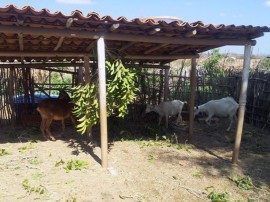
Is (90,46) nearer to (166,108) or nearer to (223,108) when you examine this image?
(166,108)

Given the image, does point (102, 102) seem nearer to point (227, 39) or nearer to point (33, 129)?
point (227, 39)

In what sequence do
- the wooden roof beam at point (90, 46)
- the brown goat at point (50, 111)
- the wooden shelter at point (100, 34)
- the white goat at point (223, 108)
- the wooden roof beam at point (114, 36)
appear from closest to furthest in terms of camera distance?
the wooden shelter at point (100, 34) < the wooden roof beam at point (114, 36) < the wooden roof beam at point (90, 46) < the brown goat at point (50, 111) < the white goat at point (223, 108)

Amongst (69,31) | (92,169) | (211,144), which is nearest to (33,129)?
(92,169)

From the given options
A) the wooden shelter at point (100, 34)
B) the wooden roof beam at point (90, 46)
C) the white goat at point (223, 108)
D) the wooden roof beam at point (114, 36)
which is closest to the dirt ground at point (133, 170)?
the wooden shelter at point (100, 34)

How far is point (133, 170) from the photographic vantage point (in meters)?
5.59

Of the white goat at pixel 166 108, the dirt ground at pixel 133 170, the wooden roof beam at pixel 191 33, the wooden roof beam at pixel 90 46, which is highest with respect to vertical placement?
the wooden roof beam at pixel 191 33

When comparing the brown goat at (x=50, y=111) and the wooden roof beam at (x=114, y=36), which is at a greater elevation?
the wooden roof beam at (x=114, y=36)

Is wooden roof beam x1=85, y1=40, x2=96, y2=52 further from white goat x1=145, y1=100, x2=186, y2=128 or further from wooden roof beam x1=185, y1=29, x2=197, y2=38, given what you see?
white goat x1=145, y1=100, x2=186, y2=128

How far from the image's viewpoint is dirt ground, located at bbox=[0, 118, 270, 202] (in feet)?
15.2

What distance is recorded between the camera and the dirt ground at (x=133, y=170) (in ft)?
15.2

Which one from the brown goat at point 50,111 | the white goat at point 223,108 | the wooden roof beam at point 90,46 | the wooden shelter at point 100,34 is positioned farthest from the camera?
the white goat at point 223,108

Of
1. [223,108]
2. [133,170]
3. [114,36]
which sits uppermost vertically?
[114,36]

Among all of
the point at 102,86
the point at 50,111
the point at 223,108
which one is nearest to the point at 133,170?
the point at 102,86

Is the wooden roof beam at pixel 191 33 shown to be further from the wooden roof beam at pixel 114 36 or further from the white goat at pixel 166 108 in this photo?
the white goat at pixel 166 108
